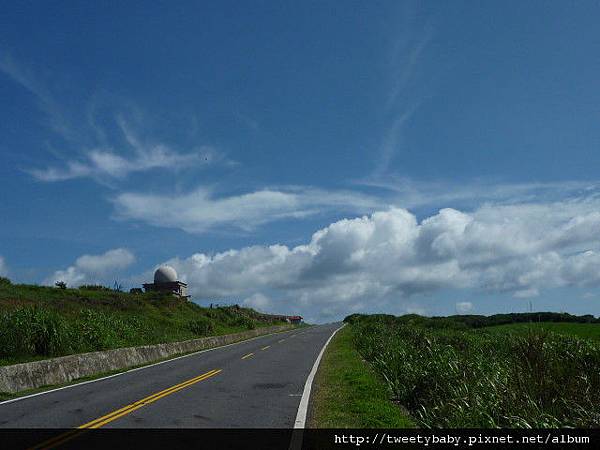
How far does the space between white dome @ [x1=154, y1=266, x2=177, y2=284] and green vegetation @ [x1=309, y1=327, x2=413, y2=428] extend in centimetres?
A: 5130

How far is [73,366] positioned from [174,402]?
7.66 meters

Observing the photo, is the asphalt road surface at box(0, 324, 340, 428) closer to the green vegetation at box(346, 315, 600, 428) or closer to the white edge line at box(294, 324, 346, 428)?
the white edge line at box(294, 324, 346, 428)

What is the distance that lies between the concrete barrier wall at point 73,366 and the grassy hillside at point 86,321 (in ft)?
4.36

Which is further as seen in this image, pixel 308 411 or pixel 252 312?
pixel 252 312

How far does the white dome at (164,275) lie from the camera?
219 ft

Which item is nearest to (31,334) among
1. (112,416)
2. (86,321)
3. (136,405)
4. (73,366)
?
(73,366)

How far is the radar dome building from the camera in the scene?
66438 millimetres

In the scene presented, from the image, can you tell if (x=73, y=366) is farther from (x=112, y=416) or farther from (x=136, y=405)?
(x=112, y=416)

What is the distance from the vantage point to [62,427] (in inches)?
370

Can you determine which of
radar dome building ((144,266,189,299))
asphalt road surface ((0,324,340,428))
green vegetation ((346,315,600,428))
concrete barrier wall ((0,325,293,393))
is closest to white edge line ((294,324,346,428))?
asphalt road surface ((0,324,340,428))

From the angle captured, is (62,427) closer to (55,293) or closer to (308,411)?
(308,411)

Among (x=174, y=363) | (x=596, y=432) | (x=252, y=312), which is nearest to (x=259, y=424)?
(x=596, y=432)

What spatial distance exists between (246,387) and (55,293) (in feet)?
98.3

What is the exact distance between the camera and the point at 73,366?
58.5 ft
